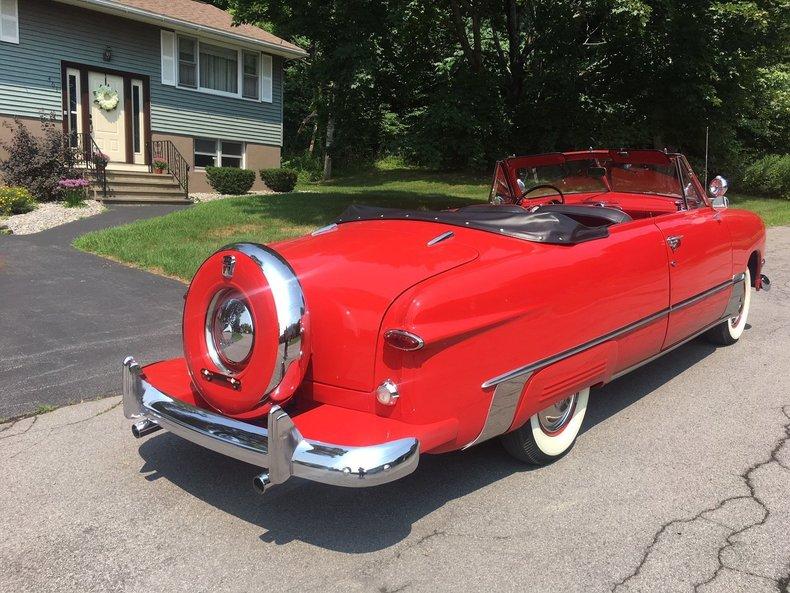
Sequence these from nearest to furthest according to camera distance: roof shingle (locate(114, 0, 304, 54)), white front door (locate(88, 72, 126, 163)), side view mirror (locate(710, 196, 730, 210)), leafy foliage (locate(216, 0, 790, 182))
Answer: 1. side view mirror (locate(710, 196, 730, 210))
2. leafy foliage (locate(216, 0, 790, 182))
3. white front door (locate(88, 72, 126, 163))
4. roof shingle (locate(114, 0, 304, 54))

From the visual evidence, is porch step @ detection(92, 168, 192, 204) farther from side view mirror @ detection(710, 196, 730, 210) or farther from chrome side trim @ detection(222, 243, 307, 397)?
chrome side trim @ detection(222, 243, 307, 397)

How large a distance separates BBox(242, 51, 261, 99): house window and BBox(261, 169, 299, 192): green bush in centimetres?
254

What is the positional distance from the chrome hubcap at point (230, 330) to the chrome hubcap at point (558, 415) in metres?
1.59

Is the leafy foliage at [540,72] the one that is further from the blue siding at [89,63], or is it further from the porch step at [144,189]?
the porch step at [144,189]

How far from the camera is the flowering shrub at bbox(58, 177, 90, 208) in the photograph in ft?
43.0

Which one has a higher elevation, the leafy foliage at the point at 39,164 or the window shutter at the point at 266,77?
the window shutter at the point at 266,77

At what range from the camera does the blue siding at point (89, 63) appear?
14.9m

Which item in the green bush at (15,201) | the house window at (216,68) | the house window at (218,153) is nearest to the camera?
the green bush at (15,201)

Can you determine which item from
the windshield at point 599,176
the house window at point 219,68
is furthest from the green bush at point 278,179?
the windshield at point 599,176

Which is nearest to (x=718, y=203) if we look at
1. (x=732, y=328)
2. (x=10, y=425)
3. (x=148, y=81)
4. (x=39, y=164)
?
(x=732, y=328)

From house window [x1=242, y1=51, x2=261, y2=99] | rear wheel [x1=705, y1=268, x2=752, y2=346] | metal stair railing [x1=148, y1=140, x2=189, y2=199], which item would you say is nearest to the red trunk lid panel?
rear wheel [x1=705, y1=268, x2=752, y2=346]

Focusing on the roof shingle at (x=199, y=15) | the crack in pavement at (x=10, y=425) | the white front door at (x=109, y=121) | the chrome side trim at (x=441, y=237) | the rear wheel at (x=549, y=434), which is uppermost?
the roof shingle at (x=199, y=15)

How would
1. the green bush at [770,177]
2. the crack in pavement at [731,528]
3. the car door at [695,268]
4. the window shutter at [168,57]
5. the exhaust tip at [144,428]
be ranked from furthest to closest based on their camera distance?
the green bush at [770,177] < the window shutter at [168,57] < the car door at [695,268] < the exhaust tip at [144,428] < the crack in pavement at [731,528]

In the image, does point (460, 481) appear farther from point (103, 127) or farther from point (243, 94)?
point (243, 94)
